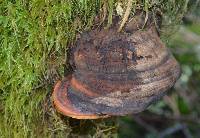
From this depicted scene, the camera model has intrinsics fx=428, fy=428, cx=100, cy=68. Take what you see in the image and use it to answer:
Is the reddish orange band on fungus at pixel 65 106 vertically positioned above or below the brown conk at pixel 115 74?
below

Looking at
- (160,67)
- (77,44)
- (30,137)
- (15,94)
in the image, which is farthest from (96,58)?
(30,137)

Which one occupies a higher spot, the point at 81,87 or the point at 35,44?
the point at 35,44

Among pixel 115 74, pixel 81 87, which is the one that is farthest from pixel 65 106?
pixel 115 74

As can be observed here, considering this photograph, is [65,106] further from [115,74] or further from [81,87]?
[115,74]

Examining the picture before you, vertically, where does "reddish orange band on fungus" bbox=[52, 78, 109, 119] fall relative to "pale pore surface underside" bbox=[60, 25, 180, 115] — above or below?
below

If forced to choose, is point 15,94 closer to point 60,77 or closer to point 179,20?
point 60,77
